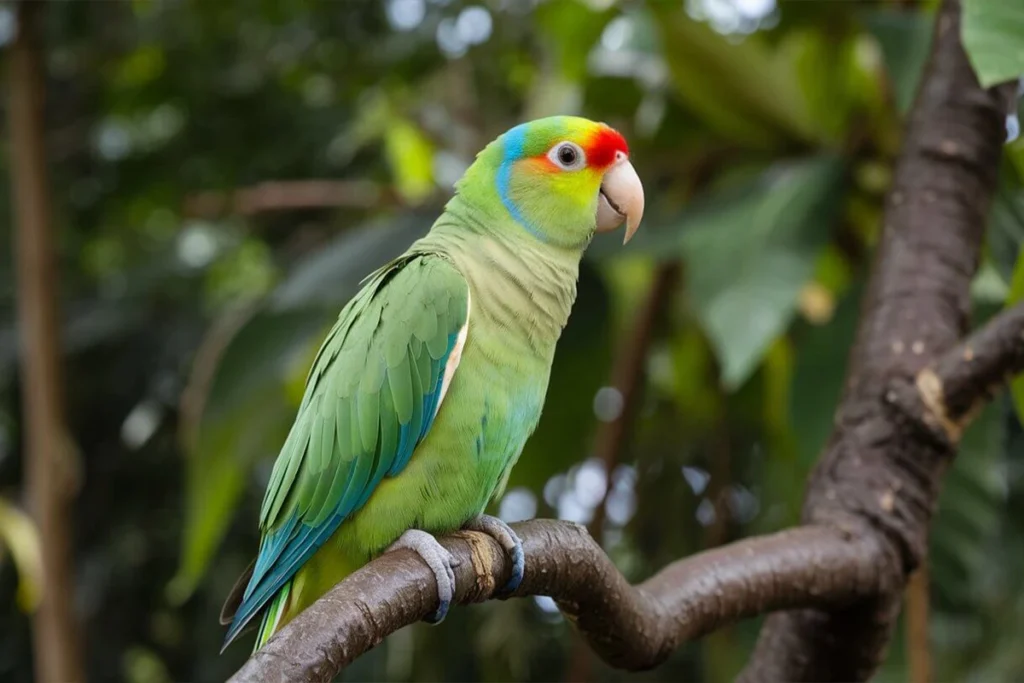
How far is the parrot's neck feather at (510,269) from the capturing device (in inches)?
36.6

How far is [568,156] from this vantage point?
0.97 m

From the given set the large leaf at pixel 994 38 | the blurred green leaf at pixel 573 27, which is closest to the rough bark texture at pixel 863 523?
the large leaf at pixel 994 38

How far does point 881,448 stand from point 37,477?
1229 mm

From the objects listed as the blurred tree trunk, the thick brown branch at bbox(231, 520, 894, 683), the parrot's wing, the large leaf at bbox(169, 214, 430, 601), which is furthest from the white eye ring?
the blurred tree trunk

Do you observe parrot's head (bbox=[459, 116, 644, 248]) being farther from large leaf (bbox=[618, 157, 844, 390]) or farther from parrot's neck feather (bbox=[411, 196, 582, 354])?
large leaf (bbox=[618, 157, 844, 390])

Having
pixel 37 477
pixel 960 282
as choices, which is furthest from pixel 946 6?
pixel 37 477

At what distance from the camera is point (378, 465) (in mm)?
897

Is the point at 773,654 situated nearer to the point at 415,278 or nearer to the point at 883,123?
the point at 415,278

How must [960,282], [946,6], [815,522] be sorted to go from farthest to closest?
[946,6] < [960,282] < [815,522]

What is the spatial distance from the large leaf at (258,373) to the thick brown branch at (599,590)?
76 cm

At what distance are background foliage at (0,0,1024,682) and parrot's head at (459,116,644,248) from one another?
0.38m

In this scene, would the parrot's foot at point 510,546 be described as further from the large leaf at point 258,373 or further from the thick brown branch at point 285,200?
the thick brown branch at point 285,200

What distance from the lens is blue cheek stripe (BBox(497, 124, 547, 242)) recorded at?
97 centimetres

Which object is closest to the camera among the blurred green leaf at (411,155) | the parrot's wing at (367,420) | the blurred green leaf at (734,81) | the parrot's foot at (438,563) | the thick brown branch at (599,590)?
the thick brown branch at (599,590)
